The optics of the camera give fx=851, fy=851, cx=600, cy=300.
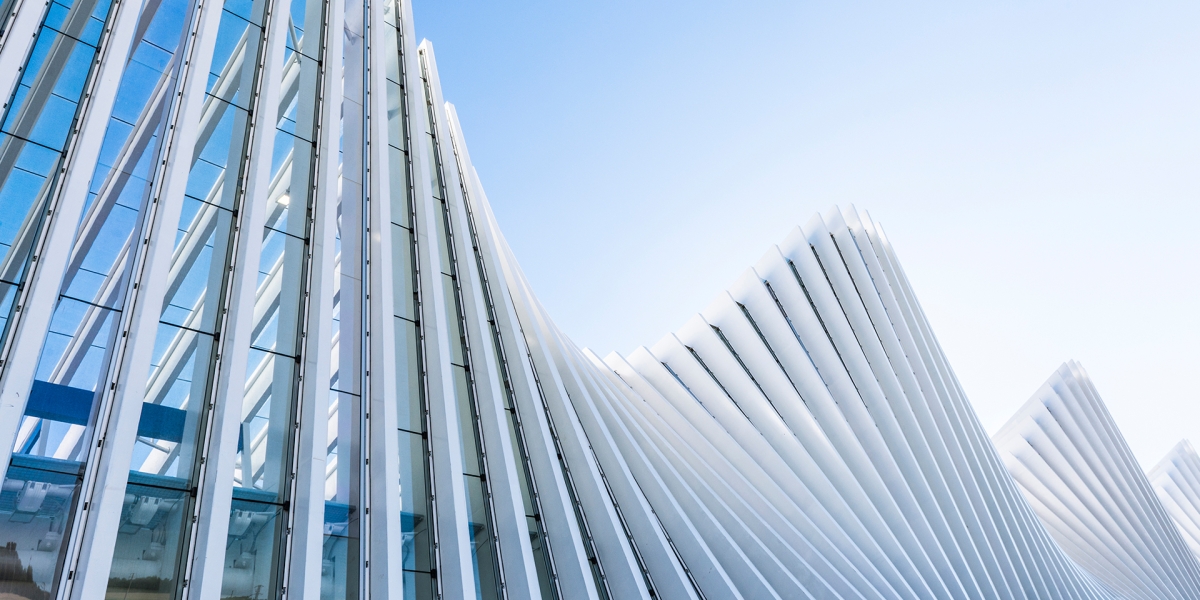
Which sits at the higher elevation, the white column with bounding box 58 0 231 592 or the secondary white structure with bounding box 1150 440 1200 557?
the secondary white structure with bounding box 1150 440 1200 557

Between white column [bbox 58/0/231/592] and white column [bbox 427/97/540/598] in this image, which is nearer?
white column [bbox 58/0/231/592]

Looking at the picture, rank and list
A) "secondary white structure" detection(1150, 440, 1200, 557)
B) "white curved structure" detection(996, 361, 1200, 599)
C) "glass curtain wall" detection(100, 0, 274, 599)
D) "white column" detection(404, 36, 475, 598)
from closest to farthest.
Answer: "glass curtain wall" detection(100, 0, 274, 599), "white column" detection(404, 36, 475, 598), "white curved structure" detection(996, 361, 1200, 599), "secondary white structure" detection(1150, 440, 1200, 557)

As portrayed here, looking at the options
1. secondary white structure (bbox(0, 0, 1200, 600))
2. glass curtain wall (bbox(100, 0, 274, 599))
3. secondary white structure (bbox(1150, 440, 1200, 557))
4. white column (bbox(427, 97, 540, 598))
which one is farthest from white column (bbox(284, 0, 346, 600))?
secondary white structure (bbox(1150, 440, 1200, 557))

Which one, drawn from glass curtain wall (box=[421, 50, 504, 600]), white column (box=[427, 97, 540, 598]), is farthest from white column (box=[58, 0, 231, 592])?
white column (box=[427, 97, 540, 598])

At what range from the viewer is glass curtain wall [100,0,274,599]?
602 cm

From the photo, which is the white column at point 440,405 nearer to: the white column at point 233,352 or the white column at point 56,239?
the white column at point 233,352

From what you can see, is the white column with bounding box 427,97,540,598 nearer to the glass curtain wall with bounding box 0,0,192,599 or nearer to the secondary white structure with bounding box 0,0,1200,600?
the secondary white structure with bounding box 0,0,1200,600

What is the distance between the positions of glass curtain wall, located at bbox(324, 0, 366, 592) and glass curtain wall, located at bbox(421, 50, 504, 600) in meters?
1.14

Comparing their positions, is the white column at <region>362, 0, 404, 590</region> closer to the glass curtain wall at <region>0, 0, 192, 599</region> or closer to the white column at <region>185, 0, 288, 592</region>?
the white column at <region>185, 0, 288, 592</region>

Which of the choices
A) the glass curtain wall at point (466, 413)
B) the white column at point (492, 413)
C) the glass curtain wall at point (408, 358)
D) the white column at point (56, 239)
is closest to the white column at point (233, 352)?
the white column at point (56, 239)

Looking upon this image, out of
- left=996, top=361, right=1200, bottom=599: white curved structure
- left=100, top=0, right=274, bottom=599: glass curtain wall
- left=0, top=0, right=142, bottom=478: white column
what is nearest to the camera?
left=0, top=0, right=142, bottom=478: white column

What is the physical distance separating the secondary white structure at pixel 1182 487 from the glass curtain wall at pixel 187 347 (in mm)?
42211

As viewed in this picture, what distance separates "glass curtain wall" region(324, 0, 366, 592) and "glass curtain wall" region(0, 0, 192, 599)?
1989mm

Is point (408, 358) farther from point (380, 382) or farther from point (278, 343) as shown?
point (278, 343)
